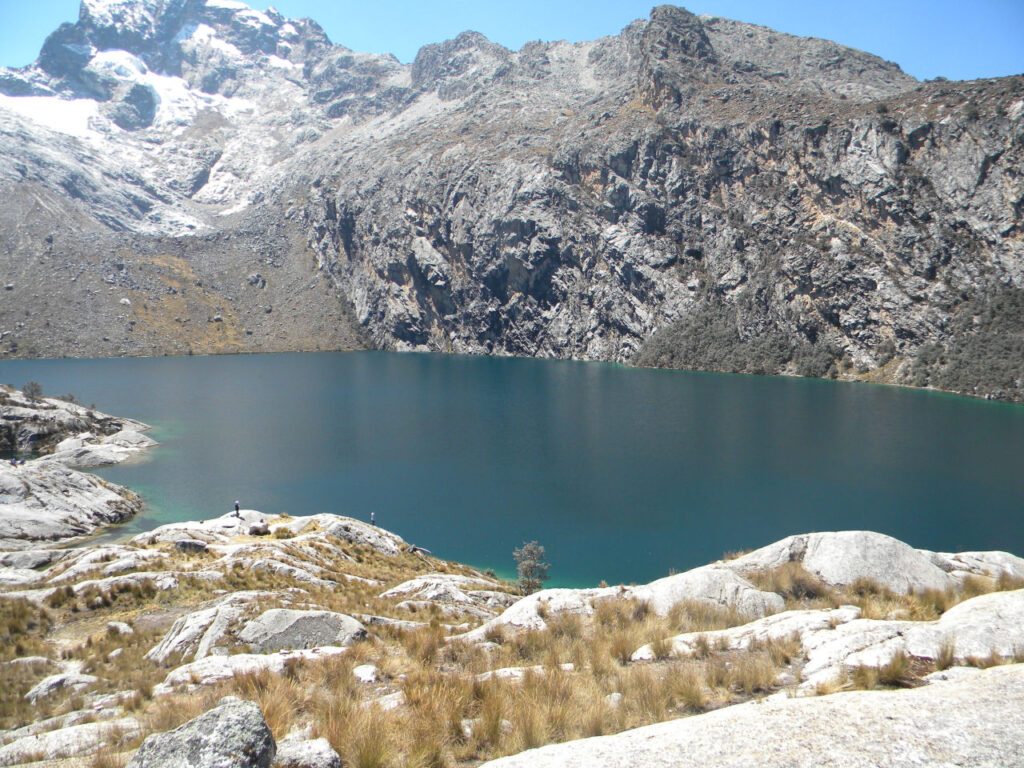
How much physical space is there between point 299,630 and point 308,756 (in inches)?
305

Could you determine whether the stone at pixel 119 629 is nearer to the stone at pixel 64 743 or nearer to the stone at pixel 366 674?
the stone at pixel 64 743

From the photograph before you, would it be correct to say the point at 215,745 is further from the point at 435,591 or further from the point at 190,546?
the point at 190,546

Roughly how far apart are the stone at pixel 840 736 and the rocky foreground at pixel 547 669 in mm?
24

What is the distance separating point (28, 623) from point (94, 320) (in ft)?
697

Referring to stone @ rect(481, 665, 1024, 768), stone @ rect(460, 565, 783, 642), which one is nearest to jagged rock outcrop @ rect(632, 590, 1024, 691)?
stone @ rect(481, 665, 1024, 768)

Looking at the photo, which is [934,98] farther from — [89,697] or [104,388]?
[104,388]

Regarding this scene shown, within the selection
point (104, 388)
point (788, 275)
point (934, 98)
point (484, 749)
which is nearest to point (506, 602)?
point (484, 749)

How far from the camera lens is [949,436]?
71188 millimetres

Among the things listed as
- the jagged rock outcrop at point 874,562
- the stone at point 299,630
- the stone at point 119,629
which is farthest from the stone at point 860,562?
the stone at point 119,629

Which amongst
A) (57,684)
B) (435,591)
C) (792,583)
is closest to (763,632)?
(792,583)

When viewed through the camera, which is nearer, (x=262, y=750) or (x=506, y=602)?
(x=262, y=750)

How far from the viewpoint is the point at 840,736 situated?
5.18m

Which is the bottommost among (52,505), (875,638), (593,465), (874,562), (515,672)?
(52,505)

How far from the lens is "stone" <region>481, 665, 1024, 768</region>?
4883 mm
